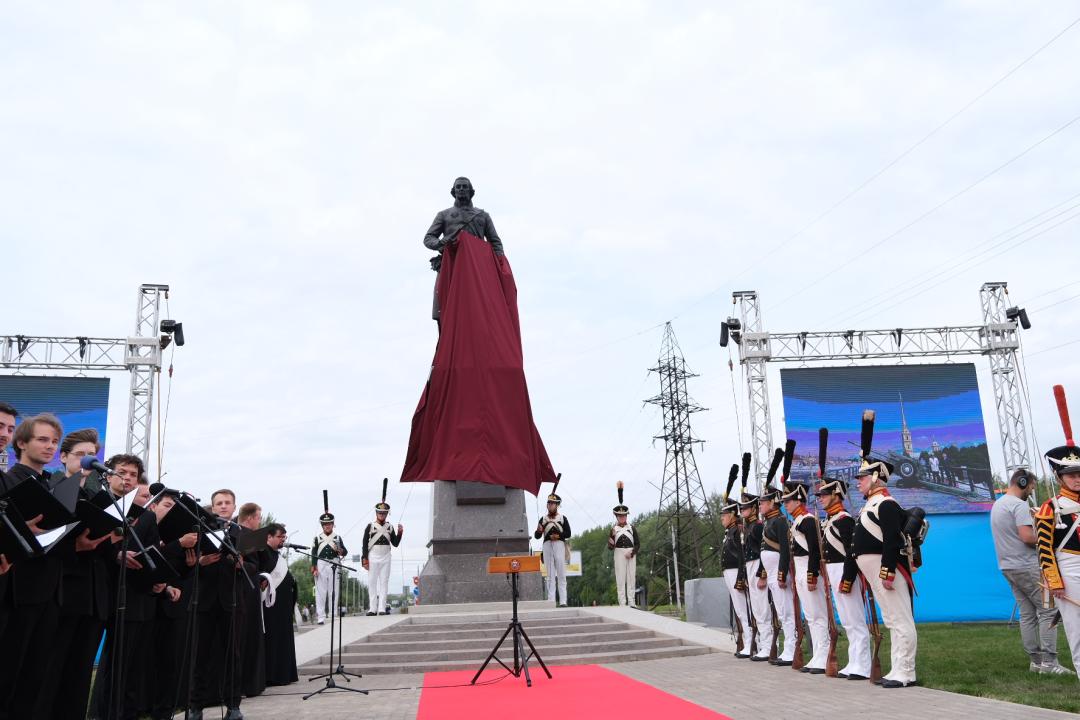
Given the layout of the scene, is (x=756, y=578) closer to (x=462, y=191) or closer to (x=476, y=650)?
(x=476, y=650)

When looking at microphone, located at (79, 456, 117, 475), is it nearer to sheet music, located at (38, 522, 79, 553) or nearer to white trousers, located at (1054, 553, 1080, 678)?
sheet music, located at (38, 522, 79, 553)

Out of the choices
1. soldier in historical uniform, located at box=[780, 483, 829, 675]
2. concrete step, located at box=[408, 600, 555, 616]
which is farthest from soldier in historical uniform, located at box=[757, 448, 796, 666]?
concrete step, located at box=[408, 600, 555, 616]

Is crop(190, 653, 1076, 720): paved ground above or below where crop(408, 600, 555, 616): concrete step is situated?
below

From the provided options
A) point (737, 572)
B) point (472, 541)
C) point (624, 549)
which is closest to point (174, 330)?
point (472, 541)

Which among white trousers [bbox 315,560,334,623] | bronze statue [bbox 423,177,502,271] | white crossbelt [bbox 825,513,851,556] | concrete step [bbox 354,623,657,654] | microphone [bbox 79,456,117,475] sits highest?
bronze statue [bbox 423,177,502,271]

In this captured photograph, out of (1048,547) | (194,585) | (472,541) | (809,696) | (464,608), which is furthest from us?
(472,541)

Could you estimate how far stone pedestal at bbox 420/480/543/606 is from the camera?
13000mm

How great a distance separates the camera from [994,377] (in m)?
17.6

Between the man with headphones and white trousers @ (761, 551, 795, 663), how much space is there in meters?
1.90

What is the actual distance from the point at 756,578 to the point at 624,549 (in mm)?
6634

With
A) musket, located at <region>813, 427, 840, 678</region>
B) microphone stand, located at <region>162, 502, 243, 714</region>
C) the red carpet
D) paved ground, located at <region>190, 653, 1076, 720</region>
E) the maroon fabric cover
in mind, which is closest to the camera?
microphone stand, located at <region>162, 502, 243, 714</region>

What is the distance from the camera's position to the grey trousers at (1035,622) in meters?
7.04

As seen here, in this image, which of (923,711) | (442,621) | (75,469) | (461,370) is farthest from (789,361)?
(75,469)

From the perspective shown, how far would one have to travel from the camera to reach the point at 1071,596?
5695 millimetres
